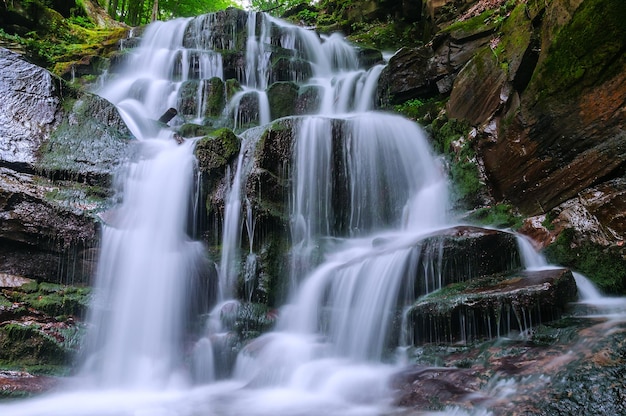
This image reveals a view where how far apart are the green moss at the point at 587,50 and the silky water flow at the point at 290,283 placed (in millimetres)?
2558

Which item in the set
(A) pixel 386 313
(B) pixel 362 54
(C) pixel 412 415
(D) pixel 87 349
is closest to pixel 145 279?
(D) pixel 87 349

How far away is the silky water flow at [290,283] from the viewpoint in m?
5.16

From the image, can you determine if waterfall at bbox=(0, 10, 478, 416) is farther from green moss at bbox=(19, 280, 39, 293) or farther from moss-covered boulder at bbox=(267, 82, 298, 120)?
moss-covered boulder at bbox=(267, 82, 298, 120)

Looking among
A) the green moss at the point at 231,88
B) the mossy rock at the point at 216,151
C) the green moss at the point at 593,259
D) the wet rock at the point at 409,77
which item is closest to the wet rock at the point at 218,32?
the green moss at the point at 231,88

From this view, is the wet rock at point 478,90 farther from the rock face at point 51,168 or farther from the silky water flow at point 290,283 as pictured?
the rock face at point 51,168

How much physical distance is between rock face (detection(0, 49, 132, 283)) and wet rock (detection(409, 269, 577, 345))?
5.19 meters

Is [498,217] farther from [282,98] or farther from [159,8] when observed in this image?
[159,8]

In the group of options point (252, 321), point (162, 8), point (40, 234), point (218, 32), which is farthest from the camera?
point (162, 8)

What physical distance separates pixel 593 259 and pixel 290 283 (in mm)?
4318

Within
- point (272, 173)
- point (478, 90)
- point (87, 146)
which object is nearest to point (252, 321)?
point (272, 173)

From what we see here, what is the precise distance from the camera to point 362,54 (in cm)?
1531

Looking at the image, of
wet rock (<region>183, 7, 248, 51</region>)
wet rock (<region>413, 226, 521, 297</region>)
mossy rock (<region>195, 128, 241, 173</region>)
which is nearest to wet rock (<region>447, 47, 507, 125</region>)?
wet rock (<region>413, 226, 521, 297</region>)

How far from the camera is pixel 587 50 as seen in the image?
237 inches

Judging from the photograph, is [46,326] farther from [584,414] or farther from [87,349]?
[584,414]
